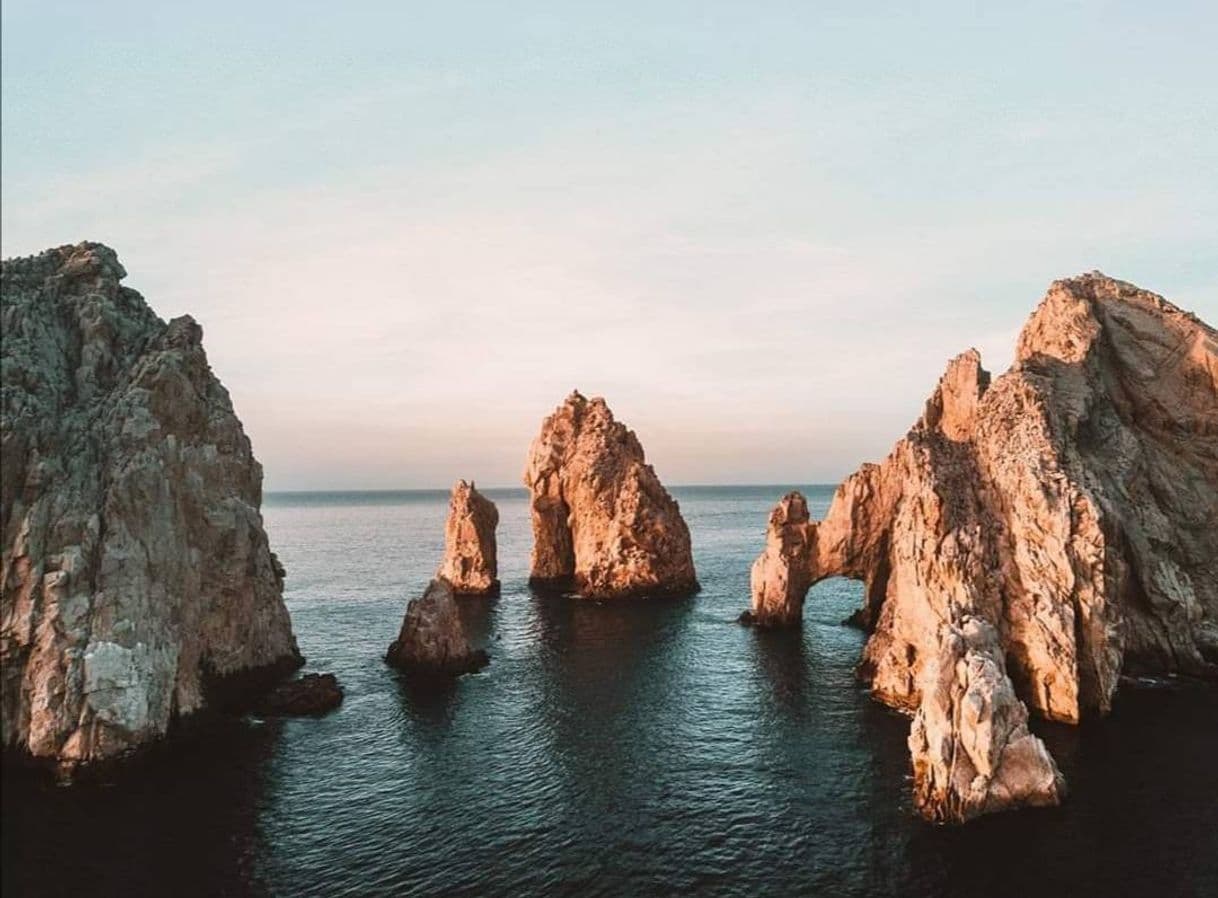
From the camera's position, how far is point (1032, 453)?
5884 cm

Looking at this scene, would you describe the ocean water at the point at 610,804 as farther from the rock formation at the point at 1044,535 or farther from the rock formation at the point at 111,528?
the rock formation at the point at 111,528

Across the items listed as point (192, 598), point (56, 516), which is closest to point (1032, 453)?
point (192, 598)

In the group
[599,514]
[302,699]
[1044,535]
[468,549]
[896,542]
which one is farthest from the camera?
[468,549]

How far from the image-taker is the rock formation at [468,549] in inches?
4483

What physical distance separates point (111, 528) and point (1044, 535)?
6428 cm

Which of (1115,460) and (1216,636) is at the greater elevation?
(1115,460)

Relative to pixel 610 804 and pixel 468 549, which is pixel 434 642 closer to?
pixel 610 804

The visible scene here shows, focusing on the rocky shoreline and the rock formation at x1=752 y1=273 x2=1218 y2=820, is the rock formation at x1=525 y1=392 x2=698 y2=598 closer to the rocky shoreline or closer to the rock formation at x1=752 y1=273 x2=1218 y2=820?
the rocky shoreline

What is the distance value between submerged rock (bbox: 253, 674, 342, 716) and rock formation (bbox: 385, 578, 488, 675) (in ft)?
28.4

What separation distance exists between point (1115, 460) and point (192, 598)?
7481cm

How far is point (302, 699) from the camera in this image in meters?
60.6

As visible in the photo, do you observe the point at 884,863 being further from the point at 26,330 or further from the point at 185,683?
the point at 26,330

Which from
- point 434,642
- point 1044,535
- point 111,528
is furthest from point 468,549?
point 1044,535

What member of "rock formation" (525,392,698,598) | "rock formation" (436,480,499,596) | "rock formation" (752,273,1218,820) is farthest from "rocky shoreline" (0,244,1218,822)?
"rock formation" (436,480,499,596)
